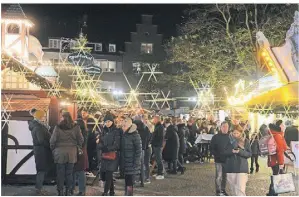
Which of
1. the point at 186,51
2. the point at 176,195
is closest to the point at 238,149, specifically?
the point at 176,195

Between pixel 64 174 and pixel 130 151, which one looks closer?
pixel 130 151

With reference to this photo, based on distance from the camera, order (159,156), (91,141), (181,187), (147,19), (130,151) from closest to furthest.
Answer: (130,151), (91,141), (181,187), (159,156), (147,19)

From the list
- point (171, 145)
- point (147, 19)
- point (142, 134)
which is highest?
point (147, 19)

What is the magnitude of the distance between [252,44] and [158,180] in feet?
41.7

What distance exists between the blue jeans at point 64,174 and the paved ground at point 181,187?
65 centimetres

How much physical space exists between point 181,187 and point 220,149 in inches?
90.7

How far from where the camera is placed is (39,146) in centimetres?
902

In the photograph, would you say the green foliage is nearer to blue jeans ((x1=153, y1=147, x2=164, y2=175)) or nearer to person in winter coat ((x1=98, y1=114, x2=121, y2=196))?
blue jeans ((x1=153, y1=147, x2=164, y2=175))

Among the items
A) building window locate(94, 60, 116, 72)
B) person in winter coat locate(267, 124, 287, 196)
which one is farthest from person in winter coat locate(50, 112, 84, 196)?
building window locate(94, 60, 116, 72)

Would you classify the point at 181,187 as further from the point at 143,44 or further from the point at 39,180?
the point at 143,44

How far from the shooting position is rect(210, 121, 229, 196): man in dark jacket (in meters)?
8.92

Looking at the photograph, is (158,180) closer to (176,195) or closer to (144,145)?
(144,145)

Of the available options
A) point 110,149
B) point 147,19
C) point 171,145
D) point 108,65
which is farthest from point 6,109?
point 147,19

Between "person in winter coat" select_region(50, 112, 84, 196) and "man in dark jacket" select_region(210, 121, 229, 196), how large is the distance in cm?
277
